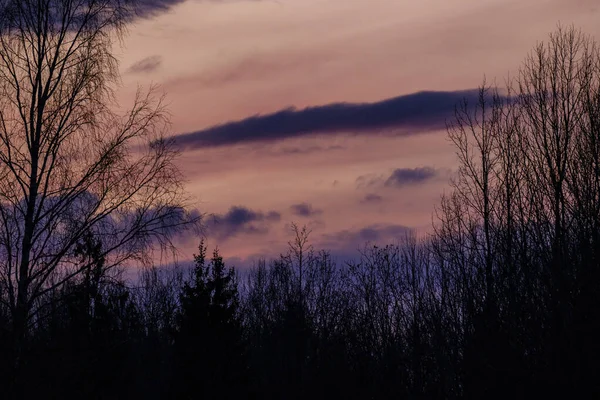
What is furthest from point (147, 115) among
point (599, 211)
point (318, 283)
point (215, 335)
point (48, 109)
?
point (318, 283)

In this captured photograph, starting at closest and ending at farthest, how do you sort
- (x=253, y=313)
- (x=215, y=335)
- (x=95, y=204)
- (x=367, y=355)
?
(x=95, y=204)
(x=215, y=335)
(x=367, y=355)
(x=253, y=313)

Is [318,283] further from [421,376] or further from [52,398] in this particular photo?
[52,398]

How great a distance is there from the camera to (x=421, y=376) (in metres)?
39.3

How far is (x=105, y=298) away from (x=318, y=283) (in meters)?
25.5

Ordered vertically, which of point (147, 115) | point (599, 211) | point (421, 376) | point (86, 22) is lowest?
point (421, 376)

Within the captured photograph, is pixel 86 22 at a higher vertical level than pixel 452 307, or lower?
higher

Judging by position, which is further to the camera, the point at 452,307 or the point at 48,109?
the point at 452,307

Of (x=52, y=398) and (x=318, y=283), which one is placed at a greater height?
(x=318, y=283)

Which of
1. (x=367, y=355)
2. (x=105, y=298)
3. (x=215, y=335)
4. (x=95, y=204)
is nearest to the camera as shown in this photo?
(x=95, y=204)

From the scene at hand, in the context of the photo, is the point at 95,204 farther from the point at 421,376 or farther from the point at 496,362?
the point at 421,376

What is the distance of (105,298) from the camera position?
32875 millimetres

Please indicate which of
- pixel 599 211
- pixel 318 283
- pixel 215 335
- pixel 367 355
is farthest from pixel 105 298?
pixel 318 283

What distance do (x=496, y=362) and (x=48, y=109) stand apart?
552 inches

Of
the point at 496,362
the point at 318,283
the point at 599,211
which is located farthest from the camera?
the point at 318,283
